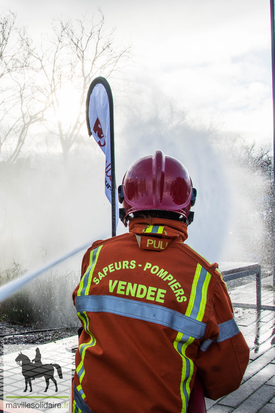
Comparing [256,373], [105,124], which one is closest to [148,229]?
[105,124]

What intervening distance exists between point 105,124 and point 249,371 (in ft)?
9.91

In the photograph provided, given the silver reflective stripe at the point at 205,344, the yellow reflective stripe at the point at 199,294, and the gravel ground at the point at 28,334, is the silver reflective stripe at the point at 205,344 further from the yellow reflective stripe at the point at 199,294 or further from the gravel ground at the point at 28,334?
the gravel ground at the point at 28,334

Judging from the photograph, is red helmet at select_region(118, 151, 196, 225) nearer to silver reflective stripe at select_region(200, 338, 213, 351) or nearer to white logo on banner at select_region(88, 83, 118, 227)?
silver reflective stripe at select_region(200, 338, 213, 351)

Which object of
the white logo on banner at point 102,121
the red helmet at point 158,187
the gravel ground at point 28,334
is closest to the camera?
the red helmet at point 158,187

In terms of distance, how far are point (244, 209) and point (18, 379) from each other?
14435 millimetres

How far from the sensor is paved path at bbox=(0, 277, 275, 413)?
3076 millimetres

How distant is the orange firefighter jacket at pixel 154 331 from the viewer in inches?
49.0

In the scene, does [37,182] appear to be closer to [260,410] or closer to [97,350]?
[260,410]

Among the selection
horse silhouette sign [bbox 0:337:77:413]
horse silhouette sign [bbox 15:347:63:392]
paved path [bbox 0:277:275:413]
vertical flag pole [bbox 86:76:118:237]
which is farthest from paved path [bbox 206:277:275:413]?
vertical flag pole [bbox 86:76:118:237]

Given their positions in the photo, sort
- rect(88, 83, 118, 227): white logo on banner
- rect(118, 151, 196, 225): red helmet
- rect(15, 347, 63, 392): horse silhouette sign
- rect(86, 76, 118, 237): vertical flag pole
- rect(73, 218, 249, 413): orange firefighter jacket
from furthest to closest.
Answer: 1. rect(88, 83, 118, 227): white logo on banner
2. rect(86, 76, 118, 237): vertical flag pole
3. rect(15, 347, 63, 392): horse silhouette sign
4. rect(118, 151, 196, 225): red helmet
5. rect(73, 218, 249, 413): orange firefighter jacket

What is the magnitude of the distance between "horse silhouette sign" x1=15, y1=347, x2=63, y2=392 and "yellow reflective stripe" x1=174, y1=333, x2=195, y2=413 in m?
2.47

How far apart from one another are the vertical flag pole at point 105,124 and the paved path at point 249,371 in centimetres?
166

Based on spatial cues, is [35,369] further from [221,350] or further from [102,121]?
[221,350]

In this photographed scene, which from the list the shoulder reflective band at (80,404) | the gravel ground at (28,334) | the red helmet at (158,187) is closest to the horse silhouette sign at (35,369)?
the gravel ground at (28,334)
